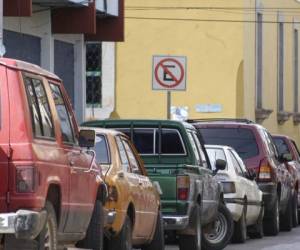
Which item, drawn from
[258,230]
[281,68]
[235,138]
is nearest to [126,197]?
[235,138]

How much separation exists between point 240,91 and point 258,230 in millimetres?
18980

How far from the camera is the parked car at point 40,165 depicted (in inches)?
340

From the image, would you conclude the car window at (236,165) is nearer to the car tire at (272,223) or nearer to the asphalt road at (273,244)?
the asphalt road at (273,244)

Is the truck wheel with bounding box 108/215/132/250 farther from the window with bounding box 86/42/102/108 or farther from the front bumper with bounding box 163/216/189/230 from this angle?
the window with bounding box 86/42/102/108

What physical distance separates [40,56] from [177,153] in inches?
276

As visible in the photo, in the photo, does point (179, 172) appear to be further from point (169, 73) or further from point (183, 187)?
point (169, 73)

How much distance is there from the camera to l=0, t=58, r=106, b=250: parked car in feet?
28.4

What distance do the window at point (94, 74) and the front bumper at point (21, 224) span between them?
99.6 ft

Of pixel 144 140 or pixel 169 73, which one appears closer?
pixel 144 140

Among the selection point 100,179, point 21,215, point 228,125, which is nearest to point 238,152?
point 228,125

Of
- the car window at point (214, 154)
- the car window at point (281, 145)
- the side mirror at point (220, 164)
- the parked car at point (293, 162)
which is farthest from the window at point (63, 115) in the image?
the car window at point (281, 145)

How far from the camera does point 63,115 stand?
33.8 feet

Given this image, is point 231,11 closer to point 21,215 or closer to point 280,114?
point 280,114

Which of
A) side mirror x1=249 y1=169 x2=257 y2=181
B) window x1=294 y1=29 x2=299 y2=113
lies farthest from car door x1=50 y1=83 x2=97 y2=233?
window x1=294 y1=29 x2=299 y2=113
